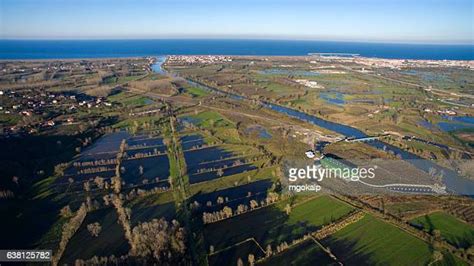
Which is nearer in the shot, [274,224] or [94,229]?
[94,229]

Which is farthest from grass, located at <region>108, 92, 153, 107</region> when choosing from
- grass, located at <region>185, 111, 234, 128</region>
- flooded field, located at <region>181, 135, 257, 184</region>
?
flooded field, located at <region>181, 135, 257, 184</region>

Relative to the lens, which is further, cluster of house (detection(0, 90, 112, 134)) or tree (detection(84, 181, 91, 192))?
cluster of house (detection(0, 90, 112, 134))

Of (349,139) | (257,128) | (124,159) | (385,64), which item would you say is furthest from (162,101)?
(385,64)

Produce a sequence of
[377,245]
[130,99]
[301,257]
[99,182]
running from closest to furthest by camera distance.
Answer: [301,257], [377,245], [99,182], [130,99]

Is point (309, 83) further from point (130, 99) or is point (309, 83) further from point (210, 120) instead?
point (130, 99)

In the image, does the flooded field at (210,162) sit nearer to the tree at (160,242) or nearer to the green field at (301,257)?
the tree at (160,242)

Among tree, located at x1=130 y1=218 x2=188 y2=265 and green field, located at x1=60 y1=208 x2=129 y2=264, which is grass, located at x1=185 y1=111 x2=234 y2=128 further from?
tree, located at x1=130 y1=218 x2=188 y2=265

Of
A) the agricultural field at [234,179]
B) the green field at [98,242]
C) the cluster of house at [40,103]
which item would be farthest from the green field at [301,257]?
the cluster of house at [40,103]

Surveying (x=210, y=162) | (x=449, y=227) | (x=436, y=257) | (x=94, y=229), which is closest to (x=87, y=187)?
(x=94, y=229)
